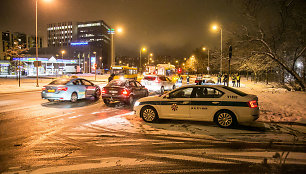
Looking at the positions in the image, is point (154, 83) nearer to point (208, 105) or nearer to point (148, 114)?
point (148, 114)

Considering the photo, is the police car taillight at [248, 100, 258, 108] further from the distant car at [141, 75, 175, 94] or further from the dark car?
the distant car at [141, 75, 175, 94]

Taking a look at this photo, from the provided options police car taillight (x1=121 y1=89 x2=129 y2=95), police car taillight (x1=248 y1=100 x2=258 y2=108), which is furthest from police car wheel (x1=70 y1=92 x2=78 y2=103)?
police car taillight (x1=248 y1=100 x2=258 y2=108)

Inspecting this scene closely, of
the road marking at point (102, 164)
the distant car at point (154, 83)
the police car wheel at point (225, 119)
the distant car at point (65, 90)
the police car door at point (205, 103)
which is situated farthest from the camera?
the distant car at point (154, 83)

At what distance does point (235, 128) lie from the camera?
7.35 m

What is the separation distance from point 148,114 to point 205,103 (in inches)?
87.1

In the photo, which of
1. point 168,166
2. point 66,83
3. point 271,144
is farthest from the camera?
point 66,83

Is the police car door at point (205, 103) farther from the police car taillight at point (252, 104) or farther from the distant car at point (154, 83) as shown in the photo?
the distant car at point (154, 83)

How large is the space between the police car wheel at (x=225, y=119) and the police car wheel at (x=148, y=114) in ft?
7.44

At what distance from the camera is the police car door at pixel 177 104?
25.2ft

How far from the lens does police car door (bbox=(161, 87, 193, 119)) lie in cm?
769

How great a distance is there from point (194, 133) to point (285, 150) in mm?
2451

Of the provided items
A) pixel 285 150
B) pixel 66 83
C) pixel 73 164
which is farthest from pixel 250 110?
pixel 66 83

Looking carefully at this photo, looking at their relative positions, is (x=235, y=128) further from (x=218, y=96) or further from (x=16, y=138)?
(x=16, y=138)

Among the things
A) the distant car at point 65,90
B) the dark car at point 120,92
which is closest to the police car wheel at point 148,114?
the dark car at point 120,92
